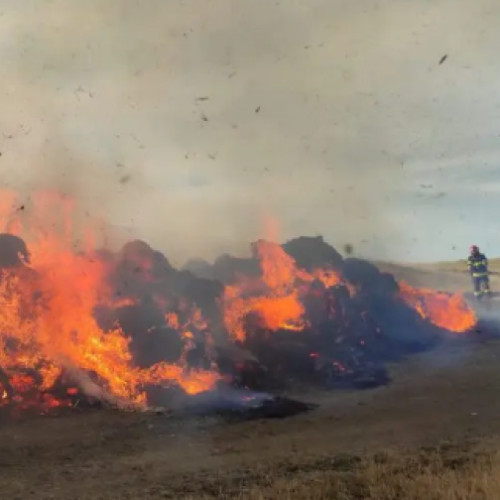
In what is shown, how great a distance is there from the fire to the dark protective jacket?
2.46m

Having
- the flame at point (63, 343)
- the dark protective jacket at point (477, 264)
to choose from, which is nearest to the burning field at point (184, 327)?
the flame at point (63, 343)

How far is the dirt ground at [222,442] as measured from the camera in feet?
27.5

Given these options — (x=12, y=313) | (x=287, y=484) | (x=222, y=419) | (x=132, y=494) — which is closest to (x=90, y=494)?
(x=132, y=494)

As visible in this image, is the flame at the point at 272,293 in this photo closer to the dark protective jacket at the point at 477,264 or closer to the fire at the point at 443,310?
the fire at the point at 443,310

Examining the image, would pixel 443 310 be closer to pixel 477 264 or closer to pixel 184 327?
pixel 477 264

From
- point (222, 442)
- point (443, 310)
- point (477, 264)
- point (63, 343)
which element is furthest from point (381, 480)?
point (477, 264)

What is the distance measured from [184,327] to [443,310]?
12852mm

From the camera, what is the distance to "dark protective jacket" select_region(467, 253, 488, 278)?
27.4 metres

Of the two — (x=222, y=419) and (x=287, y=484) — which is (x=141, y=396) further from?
(x=287, y=484)

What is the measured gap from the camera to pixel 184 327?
1669 cm

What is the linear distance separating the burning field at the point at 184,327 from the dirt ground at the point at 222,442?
4.76 feet

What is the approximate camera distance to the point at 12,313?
14.9m

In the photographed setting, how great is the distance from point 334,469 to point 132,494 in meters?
2.99

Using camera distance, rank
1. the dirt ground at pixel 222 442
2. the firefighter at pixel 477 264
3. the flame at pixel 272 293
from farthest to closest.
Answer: the firefighter at pixel 477 264, the flame at pixel 272 293, the dirt ground at pixel 222 442
